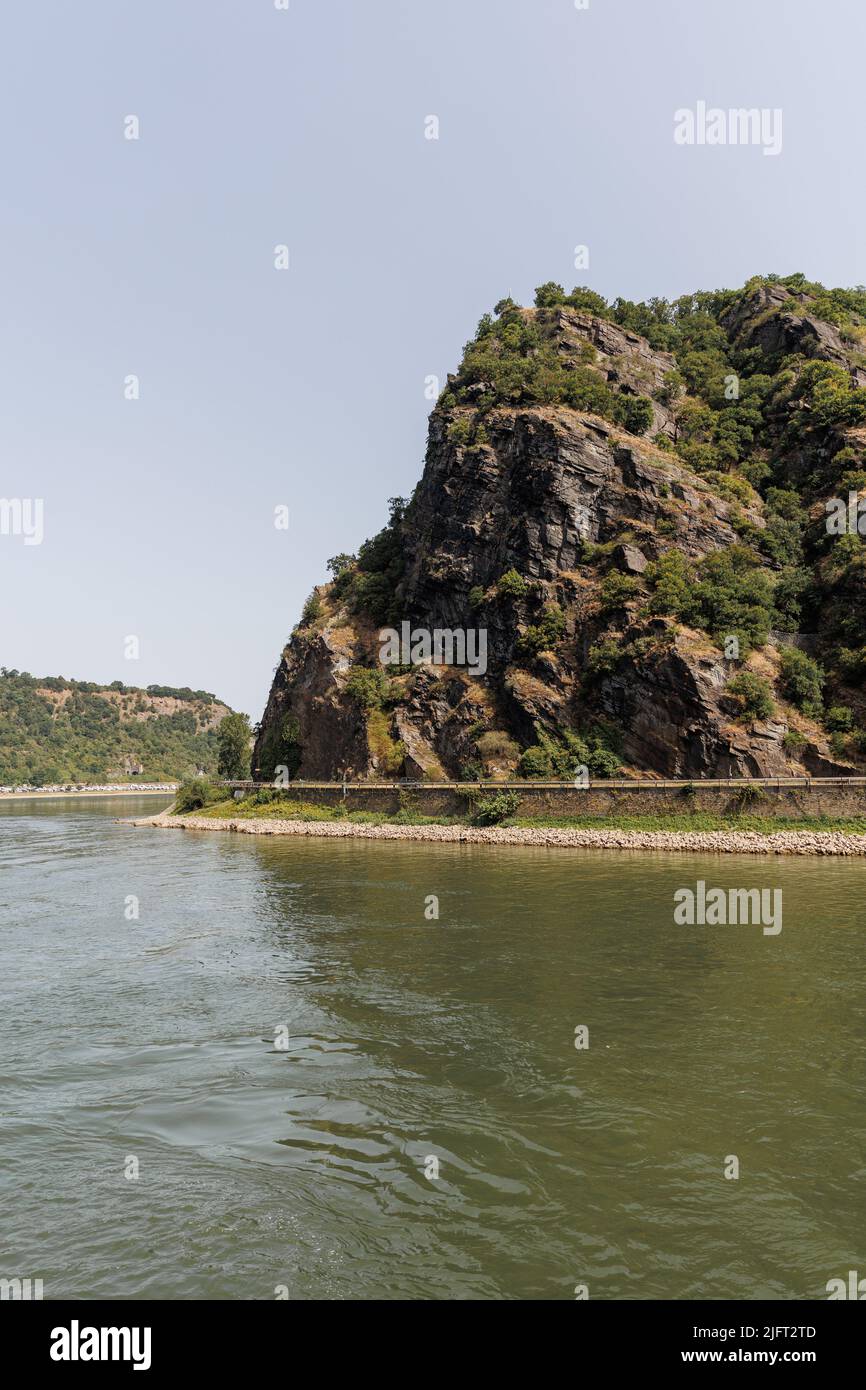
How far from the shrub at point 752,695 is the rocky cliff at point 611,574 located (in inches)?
6.9

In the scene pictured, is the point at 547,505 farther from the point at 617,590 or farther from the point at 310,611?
the point at 310,611

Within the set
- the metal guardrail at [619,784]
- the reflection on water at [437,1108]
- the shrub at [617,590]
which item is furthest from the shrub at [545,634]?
the reflection on water at [437,1108]

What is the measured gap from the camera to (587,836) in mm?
56156

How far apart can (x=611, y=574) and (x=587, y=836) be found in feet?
88.4

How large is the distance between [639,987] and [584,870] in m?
22.8

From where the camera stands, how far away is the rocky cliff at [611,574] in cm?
6322

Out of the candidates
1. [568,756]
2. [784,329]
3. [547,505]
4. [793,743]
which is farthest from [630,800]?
[784,329]

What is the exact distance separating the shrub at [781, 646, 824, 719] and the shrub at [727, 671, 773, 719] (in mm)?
3023

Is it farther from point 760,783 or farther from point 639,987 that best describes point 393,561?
point 639,987

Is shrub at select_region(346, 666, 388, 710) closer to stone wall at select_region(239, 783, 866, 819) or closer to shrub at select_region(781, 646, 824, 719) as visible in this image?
stone wall at select_region(239, 783, 866, 819)

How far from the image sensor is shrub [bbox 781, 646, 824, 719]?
61531 millimetres

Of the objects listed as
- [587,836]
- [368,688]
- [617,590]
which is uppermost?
[617,590]

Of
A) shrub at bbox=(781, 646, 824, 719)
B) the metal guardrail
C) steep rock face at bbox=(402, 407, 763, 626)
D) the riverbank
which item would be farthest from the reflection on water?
steep rock face at bbox=(402, 407, 763, 626)

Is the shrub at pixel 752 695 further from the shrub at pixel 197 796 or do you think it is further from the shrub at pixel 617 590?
the shrub at pixel 197 796
